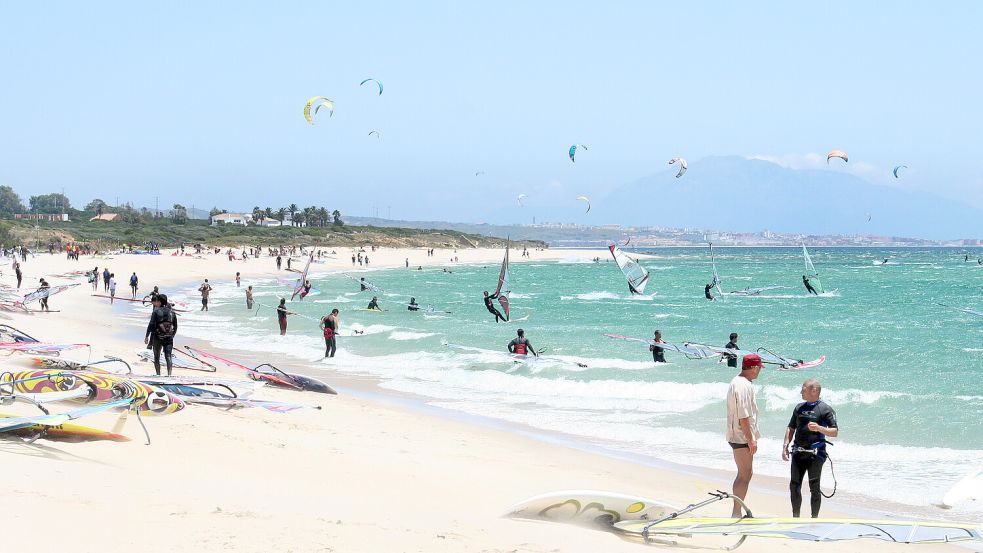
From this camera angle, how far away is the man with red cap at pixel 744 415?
5.51 m

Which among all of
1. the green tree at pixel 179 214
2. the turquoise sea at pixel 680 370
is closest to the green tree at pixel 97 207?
the green tree at pixel 179 214

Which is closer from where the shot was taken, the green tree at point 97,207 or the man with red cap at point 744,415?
the man with red cap at point 744,415

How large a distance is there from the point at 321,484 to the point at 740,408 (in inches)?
115

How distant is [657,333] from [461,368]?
12.1 ft

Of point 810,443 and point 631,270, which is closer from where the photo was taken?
point 810,443

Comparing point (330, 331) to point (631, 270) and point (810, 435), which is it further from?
point (810, 435)

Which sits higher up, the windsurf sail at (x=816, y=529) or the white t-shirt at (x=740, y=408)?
the white t-shirt at (x=740, y=408)

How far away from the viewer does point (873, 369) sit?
1625 cm

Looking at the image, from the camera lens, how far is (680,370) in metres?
15.2

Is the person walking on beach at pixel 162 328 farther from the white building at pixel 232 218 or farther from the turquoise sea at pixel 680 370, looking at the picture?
the white building at pixel 232 218

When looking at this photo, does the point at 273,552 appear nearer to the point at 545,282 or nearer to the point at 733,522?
the point at 733,522

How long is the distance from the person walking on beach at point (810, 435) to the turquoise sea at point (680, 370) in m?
2.29

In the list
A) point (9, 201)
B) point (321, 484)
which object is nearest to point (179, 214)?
point (9, 201)

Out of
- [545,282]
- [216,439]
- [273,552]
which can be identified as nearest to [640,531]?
[273,552]
